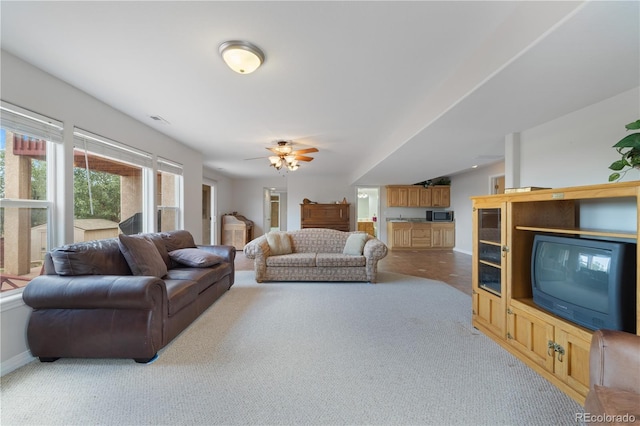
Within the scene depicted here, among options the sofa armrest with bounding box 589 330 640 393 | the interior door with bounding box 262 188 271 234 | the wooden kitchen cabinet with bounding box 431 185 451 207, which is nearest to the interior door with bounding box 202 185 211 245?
the interior door with bounding box 262 188 271 234

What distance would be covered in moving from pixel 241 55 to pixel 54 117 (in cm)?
186

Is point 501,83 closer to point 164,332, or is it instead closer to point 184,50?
point 184,50

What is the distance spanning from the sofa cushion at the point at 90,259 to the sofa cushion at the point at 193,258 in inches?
23.5

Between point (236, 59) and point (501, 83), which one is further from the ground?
point (236, 59)

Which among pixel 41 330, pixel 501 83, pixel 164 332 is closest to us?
pixel 501 83

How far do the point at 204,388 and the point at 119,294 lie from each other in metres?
0.91

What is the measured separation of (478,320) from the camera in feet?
7.79

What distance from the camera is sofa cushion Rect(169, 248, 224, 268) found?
2936 mm

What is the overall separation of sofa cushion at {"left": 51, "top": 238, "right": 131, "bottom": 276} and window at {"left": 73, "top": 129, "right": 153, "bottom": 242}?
1.65 feet

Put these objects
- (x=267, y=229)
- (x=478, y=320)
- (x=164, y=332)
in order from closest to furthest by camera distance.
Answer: (x=164, y=332), (x=478, y=320), (x=267, y=229)

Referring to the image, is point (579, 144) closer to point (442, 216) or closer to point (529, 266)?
point (529, 266)

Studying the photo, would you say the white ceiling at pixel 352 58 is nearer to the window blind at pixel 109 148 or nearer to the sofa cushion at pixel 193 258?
the window blind at pixel 109 148

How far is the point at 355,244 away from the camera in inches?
167

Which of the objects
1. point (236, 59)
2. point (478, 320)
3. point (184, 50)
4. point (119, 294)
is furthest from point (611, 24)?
point (119, 294)
